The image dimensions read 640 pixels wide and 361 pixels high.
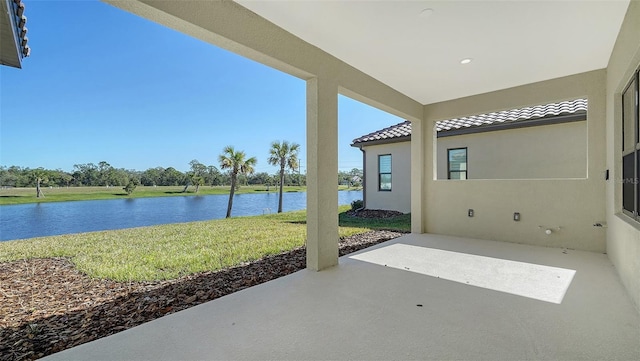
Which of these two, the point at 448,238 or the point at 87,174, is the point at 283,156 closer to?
the point at 87,174

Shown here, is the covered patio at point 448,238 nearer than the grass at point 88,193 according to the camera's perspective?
Yes

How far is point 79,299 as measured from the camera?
274cm

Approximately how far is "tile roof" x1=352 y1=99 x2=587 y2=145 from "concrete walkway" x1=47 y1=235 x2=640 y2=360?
4464 millimetres

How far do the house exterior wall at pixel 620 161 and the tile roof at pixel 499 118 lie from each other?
2255 millimetres

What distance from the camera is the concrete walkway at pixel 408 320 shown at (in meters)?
1.81

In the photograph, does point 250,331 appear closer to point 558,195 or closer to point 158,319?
point 158,319

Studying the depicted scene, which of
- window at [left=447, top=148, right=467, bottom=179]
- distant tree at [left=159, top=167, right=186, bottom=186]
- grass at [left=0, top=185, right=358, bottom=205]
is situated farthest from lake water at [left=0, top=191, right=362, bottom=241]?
window at [left=447, top=148, right=467, bottom=179]

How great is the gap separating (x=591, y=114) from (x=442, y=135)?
14.7ft

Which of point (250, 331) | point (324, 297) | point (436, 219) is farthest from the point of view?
point (436, 219)

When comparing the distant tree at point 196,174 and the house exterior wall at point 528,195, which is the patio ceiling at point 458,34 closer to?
the house exterior wall at point 528,195

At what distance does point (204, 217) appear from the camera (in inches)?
431

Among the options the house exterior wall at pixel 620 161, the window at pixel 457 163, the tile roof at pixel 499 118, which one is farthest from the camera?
the window at pixel 457 163

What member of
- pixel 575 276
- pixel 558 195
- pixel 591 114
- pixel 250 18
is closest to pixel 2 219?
pixel 250 18

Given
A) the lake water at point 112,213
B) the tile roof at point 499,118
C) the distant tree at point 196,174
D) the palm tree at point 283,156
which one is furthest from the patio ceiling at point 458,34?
the palm tree at point 283,156
